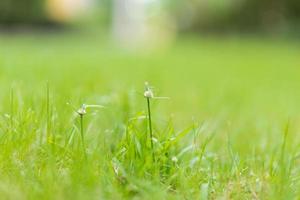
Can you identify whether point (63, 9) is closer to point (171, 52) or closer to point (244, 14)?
point (244, 14)

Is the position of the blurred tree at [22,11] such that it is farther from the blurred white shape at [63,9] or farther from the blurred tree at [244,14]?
the blurred tree at [244,14]

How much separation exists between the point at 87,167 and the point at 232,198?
322 mm

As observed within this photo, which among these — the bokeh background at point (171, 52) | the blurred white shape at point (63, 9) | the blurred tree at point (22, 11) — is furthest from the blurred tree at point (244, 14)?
the blurred tree at point (22, 11)

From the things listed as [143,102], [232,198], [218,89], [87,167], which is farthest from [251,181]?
[218,89]

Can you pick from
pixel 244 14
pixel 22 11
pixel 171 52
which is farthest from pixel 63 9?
pixel 171 52

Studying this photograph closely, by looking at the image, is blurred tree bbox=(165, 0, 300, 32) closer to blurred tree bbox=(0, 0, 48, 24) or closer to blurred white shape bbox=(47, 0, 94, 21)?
blurred white shape bbox=(47, 0, 94, 21)

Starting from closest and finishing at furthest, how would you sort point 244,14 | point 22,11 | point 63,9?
1. point 22,11
2. point 244,14
3. point 63,9

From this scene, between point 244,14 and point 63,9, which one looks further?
point 63,9

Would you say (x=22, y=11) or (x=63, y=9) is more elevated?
(x=63, y=9)

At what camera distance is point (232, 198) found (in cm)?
114

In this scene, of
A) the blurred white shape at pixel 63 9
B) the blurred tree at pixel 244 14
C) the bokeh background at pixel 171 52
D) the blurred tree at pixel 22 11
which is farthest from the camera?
the blurred white shape at pixel 63 9

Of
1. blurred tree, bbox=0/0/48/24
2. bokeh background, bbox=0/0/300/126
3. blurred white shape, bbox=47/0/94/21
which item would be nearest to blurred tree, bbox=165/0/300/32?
bokeh background, bbox=0/0/300/126

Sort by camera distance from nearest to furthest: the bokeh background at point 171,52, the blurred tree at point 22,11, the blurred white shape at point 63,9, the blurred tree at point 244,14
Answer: the bokeh background at point 171,52 < the blurred tree at point 22,11 < the blurred tree at point 244,14 < the blurred white shape at point 63,9

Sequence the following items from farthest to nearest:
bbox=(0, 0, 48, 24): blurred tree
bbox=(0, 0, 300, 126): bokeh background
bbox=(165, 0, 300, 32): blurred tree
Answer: bbox=(165, 0, 300, 32): blurred tree → bbox=(0, 0, 48, 24): blurred tree → bbox=(0, 0, 300, 126): bokeh background
